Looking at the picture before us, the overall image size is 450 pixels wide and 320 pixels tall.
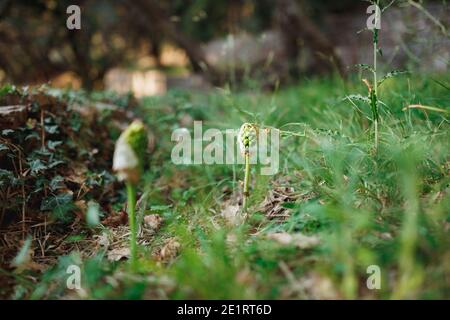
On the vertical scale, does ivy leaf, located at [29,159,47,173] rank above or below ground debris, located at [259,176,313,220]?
above

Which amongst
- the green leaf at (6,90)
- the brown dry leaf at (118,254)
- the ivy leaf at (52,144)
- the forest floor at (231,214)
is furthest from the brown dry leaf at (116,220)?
the green leaf at (6,90)

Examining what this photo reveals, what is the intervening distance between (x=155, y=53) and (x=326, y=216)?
7.85 metres

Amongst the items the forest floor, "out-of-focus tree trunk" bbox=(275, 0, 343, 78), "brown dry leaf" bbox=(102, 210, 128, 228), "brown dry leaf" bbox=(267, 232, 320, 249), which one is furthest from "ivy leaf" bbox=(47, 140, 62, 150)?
"out-of-focus tree trunk" bbox=(275, 0, 343, 78)

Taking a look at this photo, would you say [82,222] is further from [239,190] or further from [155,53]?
[155,53]

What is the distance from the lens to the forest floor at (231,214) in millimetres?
1162

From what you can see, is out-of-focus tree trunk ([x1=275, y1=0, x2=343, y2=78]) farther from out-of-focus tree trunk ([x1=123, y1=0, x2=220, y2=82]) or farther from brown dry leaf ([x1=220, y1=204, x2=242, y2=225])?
brown dry leaf ([x1=220, y1=204, x2=242, y2=225])

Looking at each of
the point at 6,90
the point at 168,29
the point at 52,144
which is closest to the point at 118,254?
the point at 52,144

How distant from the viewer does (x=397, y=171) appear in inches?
60.9

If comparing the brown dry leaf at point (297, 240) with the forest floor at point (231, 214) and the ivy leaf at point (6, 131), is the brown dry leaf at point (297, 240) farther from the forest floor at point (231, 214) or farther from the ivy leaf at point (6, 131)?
the ivy leaf at point (6, 131)

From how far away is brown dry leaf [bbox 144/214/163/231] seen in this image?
1.83 m

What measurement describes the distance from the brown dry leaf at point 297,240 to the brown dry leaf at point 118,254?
55 cm

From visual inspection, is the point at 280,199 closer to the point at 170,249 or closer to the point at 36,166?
the point at 170,249

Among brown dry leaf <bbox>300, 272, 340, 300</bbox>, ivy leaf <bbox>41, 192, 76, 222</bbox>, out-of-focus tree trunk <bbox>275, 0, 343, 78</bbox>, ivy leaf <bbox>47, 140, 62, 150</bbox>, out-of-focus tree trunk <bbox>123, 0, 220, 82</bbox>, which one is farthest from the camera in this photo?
out-of-focus tree trunk <bbox>123, 0, 220, 82</bbox>

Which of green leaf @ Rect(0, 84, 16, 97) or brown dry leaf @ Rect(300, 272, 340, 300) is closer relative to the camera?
brown dry leaf @ Rect(300, 272, 340, 300)
